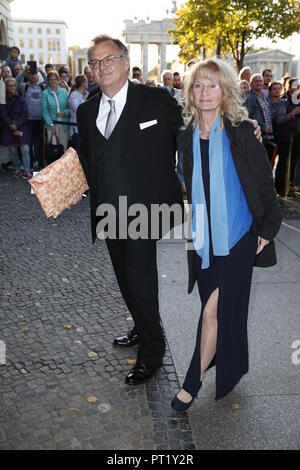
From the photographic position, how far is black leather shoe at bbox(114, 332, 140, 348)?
3676 millimetres

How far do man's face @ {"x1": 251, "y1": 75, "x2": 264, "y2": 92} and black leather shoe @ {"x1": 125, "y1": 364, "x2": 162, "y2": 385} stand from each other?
6447 millimetres

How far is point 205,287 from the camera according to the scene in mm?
2854

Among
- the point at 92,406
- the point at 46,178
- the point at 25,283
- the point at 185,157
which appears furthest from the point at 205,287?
the point at 25,283

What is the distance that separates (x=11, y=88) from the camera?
10.0m

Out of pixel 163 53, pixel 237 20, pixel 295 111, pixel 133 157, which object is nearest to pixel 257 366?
pixel 133 157

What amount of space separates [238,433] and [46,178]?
1974 mm

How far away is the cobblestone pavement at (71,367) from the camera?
269 centimetres

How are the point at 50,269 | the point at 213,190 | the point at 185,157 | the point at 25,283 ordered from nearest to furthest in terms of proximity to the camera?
the point at 213,190, the point at 185,157, the point at 25,283, the point at 50,269

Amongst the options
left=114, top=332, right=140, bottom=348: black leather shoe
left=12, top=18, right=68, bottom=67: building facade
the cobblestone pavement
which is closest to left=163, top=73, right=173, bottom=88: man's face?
the cobblestone pavement

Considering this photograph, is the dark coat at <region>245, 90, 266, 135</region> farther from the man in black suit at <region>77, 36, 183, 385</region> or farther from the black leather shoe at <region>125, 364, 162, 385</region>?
the black leather shoe at <region>125, 364, 162, 385</region>

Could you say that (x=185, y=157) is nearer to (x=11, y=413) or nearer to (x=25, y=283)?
(x=11, y=413)

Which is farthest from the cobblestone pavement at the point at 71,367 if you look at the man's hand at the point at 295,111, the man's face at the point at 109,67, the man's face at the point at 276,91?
the man's face at the point at 276,91

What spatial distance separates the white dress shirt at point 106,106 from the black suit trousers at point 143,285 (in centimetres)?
79

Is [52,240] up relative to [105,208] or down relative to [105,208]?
down
